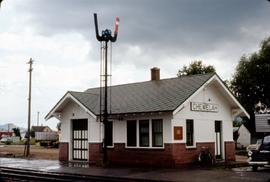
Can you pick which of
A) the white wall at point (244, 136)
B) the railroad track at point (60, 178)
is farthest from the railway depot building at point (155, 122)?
the white wall at point (244, 136)

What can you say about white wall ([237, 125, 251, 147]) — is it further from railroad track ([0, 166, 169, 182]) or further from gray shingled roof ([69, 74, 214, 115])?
railroad track ([0, 166, 169, 182])

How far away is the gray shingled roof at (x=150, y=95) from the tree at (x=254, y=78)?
26423mm

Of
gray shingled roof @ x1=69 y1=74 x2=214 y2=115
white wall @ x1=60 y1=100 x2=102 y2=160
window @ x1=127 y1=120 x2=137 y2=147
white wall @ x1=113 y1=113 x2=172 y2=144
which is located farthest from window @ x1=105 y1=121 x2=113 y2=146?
window @ x1=127 y1=120 x2=137 y2=147

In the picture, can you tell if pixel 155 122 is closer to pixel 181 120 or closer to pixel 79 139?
pixel 181 120

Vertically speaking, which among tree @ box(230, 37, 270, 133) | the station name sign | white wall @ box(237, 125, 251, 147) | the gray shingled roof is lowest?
white wall @ box(237, 125, 251, 147)

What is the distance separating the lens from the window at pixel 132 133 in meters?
23.2

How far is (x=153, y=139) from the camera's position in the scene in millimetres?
22250

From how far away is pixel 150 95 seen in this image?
79.9ft

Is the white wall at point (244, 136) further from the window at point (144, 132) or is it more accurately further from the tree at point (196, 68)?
the window at point (144, 132)

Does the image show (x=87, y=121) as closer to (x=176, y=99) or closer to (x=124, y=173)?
(x=176, y=99)

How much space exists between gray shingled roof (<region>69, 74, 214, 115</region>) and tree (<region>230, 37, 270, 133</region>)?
86.7 ft

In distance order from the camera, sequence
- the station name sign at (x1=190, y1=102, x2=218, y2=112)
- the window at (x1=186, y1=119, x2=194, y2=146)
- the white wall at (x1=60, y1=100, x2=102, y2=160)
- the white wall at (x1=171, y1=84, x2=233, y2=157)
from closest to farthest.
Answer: the white wall at (x1=171, y1=84, x2=233, y2=157) → the window at (x1=186, y1=119, x2=194, y2=146) → the station name sign at (x1=190, y1=102, x2=218, y2=112) → the white wall at (x1=60, y1=100, x2=102, y2=160)

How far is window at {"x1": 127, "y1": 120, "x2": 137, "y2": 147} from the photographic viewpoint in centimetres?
2316

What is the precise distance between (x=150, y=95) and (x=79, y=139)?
5507 mm
